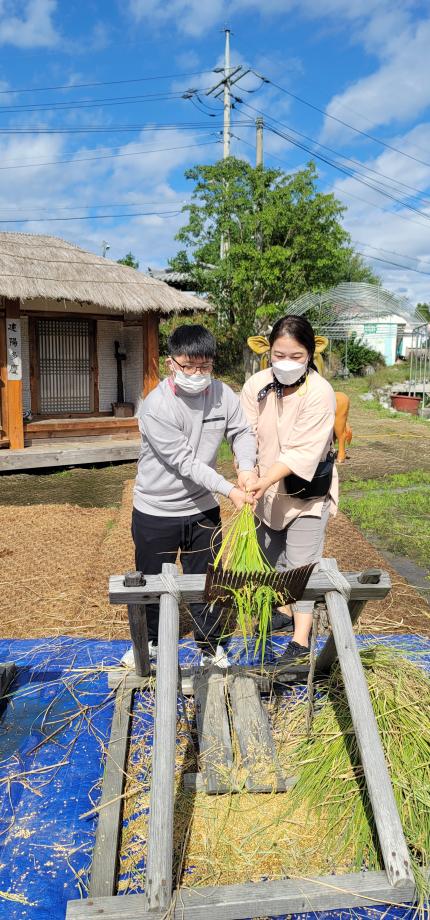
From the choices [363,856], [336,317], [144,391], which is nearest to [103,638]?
[363,856]

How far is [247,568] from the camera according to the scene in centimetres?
236

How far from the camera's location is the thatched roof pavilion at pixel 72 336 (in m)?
9.69

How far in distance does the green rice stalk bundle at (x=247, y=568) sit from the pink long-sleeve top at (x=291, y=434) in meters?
0.39

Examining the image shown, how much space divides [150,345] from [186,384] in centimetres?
868

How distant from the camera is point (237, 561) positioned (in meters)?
2.42

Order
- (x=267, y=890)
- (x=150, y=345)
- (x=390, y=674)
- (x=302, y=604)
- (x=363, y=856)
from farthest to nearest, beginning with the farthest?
(x=150, y=345)
(x=302, y=604)
(x=390, y=674)
(x=363, y=856)
(x=267, y=890)

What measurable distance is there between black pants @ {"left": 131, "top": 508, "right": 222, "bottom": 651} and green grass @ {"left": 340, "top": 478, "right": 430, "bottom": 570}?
2921mm

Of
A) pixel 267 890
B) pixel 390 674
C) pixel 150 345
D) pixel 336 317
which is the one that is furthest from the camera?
pixel 336 317

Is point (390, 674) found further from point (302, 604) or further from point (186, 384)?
point (186, 384)

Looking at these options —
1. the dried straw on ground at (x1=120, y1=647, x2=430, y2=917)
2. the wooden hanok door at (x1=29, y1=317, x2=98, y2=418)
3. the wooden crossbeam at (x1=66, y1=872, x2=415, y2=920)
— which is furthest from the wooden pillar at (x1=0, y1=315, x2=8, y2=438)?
the wooden crossbeam at (x1=66, y1=872, x2=415, y2=920)

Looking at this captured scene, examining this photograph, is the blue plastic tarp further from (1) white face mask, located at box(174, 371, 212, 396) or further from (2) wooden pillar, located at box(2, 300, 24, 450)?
(2) wooden pillar, located at box(2, 300, 24, 450)

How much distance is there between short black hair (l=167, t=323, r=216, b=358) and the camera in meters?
2.65

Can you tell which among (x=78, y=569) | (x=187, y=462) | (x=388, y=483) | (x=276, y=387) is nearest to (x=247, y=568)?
(x=187, y=462)

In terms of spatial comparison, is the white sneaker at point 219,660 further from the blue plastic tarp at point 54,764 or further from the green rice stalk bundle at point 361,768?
the green rice stalk bundle at point 361,768
